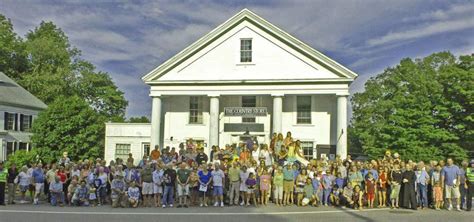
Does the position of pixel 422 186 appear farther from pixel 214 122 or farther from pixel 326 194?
pixel 214 122

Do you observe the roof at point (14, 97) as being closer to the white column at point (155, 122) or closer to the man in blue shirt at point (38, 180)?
the white column at point (155, 122)

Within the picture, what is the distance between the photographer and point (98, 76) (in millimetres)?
50906

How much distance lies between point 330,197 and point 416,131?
2133 centimetres

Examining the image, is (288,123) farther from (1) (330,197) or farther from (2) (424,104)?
(2) (424,104)

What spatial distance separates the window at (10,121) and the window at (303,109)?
24.3 m

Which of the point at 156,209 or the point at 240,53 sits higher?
the point at 240,53

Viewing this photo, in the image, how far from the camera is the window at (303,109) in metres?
27.3

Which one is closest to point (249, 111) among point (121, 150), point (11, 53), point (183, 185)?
point (121, 150)

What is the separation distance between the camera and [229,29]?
27.2 meters

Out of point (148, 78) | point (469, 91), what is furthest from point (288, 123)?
point (469, 91)

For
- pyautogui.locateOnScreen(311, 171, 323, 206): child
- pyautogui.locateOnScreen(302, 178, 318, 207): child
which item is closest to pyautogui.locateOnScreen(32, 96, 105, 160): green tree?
pyautogui.locateOnScreen(302, 178, 318, 207): child

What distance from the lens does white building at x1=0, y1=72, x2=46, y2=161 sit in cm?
3641

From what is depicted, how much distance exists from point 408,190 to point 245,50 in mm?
14348

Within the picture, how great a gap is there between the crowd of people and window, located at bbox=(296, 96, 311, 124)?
10311 millimetres
